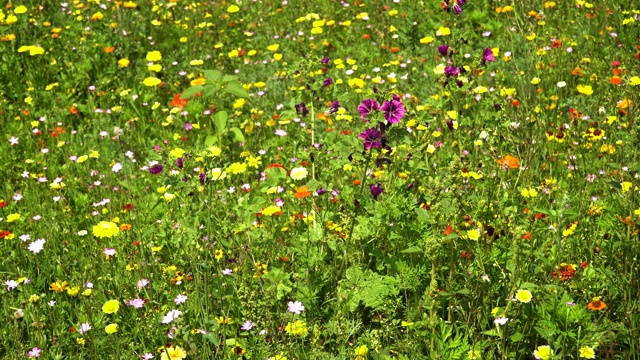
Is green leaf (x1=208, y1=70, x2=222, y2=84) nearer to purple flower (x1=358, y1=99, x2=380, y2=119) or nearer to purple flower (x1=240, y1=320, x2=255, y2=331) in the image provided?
purple flower (x1=358, y1=99, x2=380, y2=119)

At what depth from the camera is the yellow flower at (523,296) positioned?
7.29ft

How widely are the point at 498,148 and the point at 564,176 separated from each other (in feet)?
1.32

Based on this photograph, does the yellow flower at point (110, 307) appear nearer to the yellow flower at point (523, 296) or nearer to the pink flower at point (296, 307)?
the pink flower at point (296, 307)

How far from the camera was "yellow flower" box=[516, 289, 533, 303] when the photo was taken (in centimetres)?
222

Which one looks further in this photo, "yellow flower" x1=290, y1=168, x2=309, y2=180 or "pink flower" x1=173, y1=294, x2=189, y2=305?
"yellow flower" x1=290, y1=168, x2=309, y2=180

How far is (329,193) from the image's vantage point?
135 inches

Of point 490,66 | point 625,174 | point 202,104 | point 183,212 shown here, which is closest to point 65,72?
point 202,104

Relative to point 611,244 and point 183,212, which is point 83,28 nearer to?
point 183,212

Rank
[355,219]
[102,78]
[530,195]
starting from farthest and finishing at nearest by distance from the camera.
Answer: [102,78], [530,195], [355,219]

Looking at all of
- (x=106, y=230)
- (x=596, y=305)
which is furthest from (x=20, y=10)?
(x=596, y=305)

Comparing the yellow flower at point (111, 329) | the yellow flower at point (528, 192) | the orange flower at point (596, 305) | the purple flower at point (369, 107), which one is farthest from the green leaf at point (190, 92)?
the yellow flower at point (528, 192)

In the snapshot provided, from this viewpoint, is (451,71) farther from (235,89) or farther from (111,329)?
(111,329)

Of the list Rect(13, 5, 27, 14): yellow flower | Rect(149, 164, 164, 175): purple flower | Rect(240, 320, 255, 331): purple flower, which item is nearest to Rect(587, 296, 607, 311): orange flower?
Rect(240, 320, 255, 331): purple flower

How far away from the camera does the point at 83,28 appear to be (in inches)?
240
